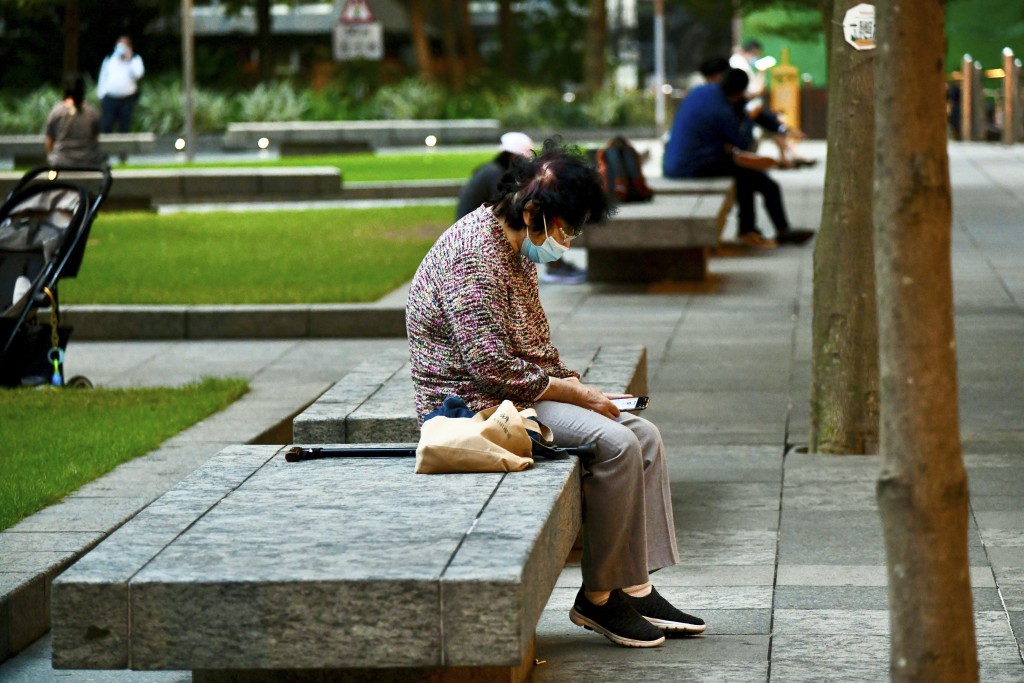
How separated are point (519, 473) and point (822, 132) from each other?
36417mm

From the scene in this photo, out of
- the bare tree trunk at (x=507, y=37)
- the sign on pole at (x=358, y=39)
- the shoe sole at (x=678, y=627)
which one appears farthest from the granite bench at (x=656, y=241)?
the bare tree trunk at (x=507, y=37)

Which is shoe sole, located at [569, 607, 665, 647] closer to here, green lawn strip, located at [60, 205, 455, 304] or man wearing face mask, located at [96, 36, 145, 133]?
green lawn strip, located at [60, 205, 455, 304]

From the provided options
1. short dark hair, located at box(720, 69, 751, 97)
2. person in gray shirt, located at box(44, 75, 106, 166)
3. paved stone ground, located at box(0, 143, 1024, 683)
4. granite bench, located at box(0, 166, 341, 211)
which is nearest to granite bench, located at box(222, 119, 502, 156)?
granite bench, located at box(0, 166, 341, 211)

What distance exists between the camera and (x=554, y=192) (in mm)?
5156

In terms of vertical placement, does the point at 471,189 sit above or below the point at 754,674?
above

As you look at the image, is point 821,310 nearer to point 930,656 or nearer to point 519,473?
point 519,473

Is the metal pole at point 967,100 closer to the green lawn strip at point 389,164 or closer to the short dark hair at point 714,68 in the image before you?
the green lawn strip at point 389,164

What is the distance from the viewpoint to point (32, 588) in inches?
208

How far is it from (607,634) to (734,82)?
37.3ft

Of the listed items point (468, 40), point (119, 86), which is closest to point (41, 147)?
point (119, 86)

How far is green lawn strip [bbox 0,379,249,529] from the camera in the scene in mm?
6660

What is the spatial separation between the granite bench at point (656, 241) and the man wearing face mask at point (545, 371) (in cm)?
760

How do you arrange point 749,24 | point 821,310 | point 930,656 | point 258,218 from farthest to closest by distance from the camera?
point 749,24 → point 258,218 → point 821,310 → point 930,656

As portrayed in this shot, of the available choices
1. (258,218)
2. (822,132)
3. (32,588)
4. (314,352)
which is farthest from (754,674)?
(822,132)
